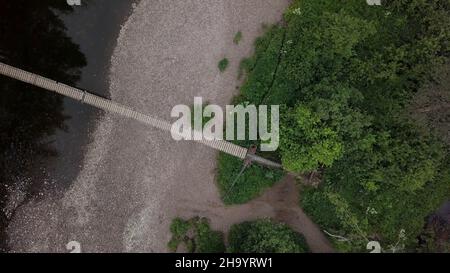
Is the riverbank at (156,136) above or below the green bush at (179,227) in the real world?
above

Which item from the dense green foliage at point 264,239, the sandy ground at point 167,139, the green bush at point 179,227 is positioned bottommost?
the dense green foliage at point 264,239

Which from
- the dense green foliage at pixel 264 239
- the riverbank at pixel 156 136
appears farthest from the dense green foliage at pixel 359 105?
the dense green foliage at pixel 264 239

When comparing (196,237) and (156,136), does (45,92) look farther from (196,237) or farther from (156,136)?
(196,237)

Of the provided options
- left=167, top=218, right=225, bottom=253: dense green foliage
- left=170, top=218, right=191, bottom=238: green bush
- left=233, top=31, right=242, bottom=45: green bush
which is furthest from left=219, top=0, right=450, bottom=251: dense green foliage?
left=170, top=218, right=191, bottom=238: green bush

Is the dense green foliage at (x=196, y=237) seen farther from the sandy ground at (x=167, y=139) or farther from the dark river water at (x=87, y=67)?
the dark river water at (x=87, y=67)

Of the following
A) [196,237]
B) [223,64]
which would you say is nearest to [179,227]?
[196,237]
